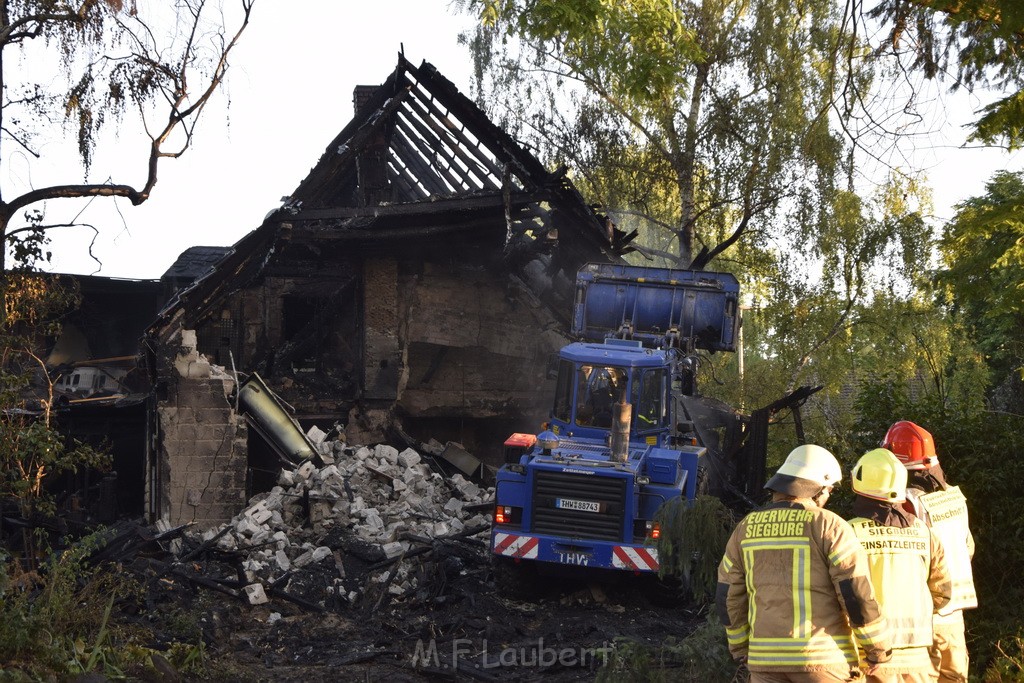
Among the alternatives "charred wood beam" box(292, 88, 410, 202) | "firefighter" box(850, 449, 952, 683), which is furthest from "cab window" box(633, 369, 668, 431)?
"charred wood beam" box(292, 88, 410, 202)

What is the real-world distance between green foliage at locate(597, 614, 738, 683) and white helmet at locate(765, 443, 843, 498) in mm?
1886

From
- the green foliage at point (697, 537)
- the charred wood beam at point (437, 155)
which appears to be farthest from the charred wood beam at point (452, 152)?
the green foliage at point (697, 537)

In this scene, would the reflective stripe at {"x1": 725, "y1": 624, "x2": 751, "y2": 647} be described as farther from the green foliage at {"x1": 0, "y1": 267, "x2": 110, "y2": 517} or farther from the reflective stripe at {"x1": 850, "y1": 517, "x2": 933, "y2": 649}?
the green foliage at {"x1": 0, "y1": 267, "x2": 110, "y2": 517}

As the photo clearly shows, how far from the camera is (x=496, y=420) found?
19.5m

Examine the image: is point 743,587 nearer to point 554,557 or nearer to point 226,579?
point 554,557

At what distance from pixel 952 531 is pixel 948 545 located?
0.27 feet

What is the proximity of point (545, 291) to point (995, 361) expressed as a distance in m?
15.7

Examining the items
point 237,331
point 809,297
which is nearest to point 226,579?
point 237,331

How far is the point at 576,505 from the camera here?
33.8ft

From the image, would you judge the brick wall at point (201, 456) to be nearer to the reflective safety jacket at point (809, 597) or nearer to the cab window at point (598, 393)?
the cab window at point (598, 393)

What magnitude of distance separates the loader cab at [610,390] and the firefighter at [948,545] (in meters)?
5.85

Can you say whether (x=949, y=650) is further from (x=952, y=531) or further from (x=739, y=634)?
(x=739, y=634)

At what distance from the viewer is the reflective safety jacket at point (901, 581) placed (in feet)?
15.9

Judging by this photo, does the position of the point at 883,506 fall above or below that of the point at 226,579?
above
